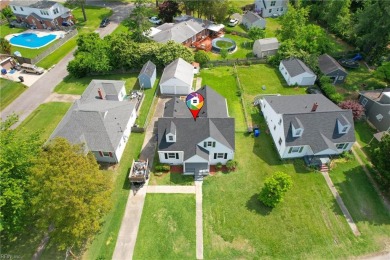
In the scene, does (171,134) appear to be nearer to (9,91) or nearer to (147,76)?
(147,76)

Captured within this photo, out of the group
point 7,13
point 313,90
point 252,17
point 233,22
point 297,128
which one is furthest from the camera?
A: point 233,22

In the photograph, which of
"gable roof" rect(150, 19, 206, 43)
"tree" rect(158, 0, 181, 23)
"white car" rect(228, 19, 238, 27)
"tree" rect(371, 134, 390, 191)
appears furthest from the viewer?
"white car" rect(228, 19, 238, 27)

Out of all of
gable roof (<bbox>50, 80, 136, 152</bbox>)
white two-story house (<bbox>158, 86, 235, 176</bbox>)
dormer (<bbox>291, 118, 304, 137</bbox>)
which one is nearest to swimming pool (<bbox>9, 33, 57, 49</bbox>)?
Answer: gable roof (<bbox>50, 80, 136, 152</bbox>)

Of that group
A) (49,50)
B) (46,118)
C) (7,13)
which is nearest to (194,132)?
(46,118)

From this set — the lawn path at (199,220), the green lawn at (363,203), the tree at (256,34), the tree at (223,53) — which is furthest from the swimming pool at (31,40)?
the green lawn at (363,203)

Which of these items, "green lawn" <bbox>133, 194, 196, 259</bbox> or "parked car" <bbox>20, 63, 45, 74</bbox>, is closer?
"green lawn" <bbox>133, 194, 196, 259</bbox>

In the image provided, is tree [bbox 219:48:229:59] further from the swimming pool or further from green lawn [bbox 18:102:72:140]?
the swimming pool

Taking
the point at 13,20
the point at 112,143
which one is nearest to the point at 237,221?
the point at 112,143
